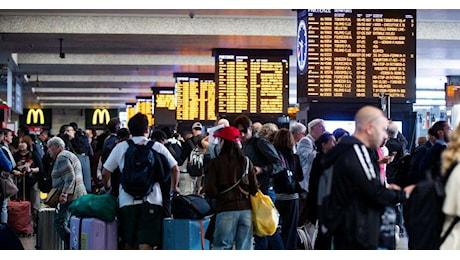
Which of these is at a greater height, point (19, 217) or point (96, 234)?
point (96, 234)

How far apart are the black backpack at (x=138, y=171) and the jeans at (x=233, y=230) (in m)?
0.72

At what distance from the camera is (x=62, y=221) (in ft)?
30.7

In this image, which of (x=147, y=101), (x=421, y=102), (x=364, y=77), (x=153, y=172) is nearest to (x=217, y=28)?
(x=364, y=77)

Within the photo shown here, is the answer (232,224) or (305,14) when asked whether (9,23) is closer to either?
(305,14)

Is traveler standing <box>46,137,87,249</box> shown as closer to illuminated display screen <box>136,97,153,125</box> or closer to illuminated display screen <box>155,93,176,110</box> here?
illuminated display screen <box>155,93,176,110</box>

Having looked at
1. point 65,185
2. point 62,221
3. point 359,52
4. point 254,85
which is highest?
point 359,52

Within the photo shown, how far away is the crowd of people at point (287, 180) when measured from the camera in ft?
17.1

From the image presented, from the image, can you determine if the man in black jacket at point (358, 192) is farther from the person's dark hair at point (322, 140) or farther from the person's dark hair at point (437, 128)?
the person's dark hair at point (322, 140)

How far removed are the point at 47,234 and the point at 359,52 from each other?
4912mm

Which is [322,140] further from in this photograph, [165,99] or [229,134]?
[165,99]

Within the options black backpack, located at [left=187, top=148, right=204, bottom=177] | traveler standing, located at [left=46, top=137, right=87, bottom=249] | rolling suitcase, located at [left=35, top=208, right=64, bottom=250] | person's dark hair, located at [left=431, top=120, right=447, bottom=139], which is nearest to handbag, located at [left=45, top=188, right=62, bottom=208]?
traveler standing, located at [left=46, top=137, right=87, bottom=249]

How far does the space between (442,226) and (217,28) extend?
35.9 ft

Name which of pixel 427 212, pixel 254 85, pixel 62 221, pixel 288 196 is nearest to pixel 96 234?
pixel 62 221

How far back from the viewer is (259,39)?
648 inches
